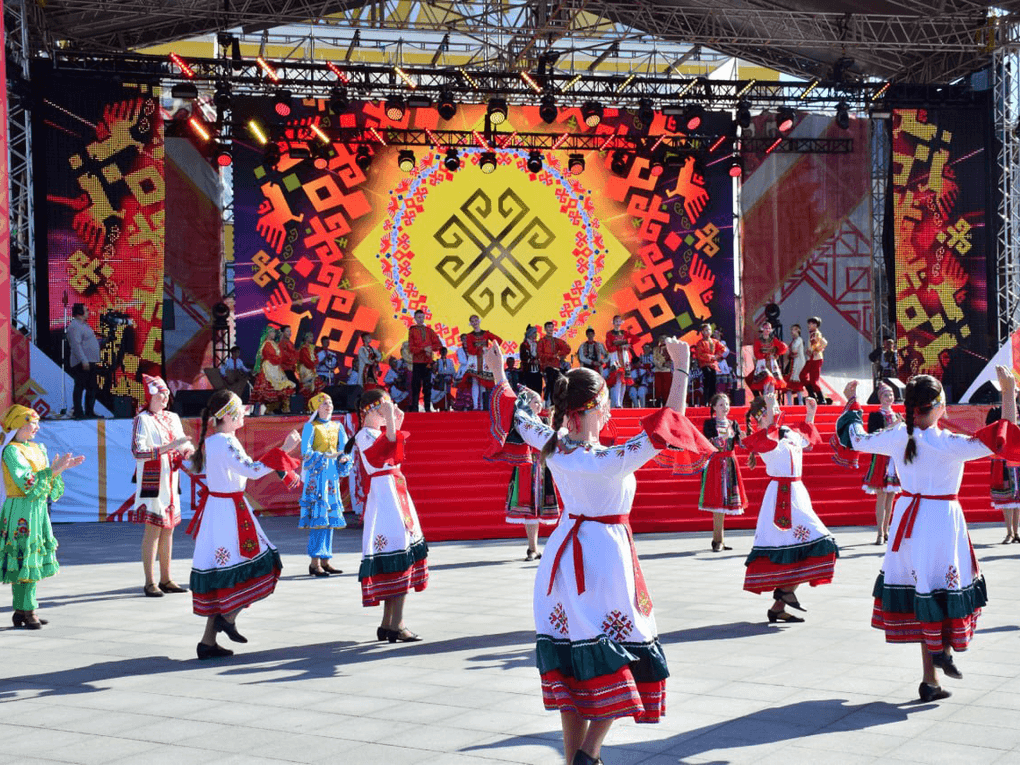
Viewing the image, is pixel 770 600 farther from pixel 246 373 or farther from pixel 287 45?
pixel 287 45

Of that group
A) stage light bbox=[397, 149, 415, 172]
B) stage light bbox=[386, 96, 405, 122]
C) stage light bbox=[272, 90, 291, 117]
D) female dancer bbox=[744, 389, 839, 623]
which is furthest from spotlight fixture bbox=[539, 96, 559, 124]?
female dancer bbox=[744, 389, 839, 623]

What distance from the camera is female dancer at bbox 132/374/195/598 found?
29.3 ft

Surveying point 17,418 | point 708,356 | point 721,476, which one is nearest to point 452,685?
point 17,418

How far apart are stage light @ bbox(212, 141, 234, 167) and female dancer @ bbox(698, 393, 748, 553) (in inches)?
375

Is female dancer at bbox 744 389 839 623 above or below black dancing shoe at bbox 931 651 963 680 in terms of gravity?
above

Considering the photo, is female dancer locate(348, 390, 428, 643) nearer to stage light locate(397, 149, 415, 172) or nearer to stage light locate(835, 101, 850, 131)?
stage light locate(397, 149, 415, 172)

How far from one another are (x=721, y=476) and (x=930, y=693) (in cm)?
593

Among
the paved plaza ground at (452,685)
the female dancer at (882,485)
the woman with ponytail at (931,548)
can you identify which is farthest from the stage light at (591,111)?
the woman with ponytail at (931,548)

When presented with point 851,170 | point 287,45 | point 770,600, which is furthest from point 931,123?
point 770,600

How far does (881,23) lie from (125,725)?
1655 centimetres

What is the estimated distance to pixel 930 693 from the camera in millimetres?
5430

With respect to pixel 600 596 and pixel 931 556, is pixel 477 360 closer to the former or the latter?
pixel 931 556

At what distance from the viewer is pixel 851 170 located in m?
20.1

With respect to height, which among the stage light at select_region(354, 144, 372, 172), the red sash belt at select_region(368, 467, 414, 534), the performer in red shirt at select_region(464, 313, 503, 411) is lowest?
the red sash belt at select_region(368, 467, 414, 534)
